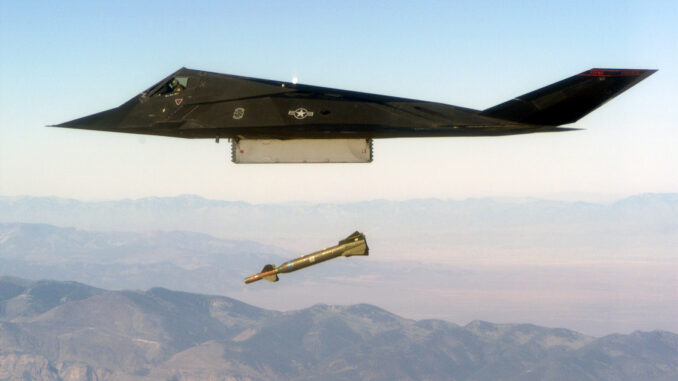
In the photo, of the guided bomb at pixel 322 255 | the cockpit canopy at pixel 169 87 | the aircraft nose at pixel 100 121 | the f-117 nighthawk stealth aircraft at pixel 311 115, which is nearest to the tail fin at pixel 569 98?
the f-117 nighthawk stealth aircraft at pixel 311 115

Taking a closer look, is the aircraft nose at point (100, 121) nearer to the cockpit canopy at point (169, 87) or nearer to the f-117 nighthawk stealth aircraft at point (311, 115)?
the f-117 nighthawk stealth aircraft at point (311, 115)

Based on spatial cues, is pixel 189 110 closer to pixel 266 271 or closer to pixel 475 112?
pixel 266 271

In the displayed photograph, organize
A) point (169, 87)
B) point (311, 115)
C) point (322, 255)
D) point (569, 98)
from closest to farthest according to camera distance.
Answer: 1. point (569, 98)
2. point (311, 115)
3. point (322, 255)
4. point (169, 87)

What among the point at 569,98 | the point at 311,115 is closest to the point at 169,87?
the point at 311,115

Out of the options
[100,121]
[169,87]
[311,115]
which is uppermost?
[169,87]

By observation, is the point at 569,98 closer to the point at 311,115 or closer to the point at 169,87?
the point at 311,115

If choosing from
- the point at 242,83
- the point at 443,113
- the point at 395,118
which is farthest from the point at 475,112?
the point at 242,83

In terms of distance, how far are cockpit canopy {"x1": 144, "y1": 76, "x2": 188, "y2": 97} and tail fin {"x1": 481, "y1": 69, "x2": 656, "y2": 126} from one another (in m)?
10.1

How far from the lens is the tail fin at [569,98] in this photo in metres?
20.8

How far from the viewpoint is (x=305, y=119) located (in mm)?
22141

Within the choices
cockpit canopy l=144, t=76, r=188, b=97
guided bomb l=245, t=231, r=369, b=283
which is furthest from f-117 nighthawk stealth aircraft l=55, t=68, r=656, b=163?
guided bomb l=245, t=231, r=369, b=283

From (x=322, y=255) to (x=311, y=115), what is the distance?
470cm

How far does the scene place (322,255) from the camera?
2358 cm

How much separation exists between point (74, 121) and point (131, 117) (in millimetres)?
1873
